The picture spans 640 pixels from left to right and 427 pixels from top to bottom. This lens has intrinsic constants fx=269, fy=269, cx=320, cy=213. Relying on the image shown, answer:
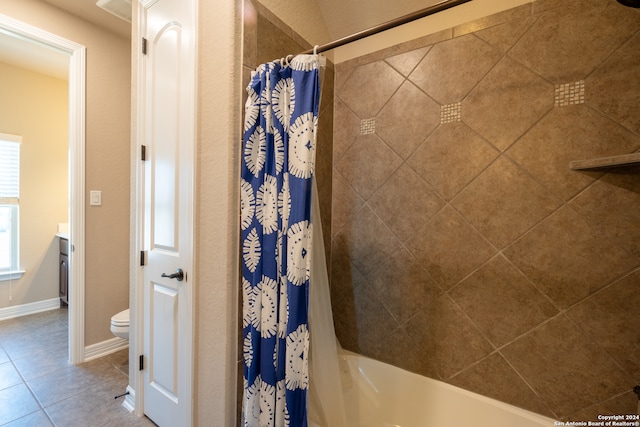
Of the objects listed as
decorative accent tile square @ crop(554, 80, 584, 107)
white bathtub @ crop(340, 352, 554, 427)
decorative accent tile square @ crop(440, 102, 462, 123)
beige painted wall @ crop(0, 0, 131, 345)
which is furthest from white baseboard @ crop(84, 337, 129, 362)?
decorative accent tile square @ crop(554, 80, 584, 107)

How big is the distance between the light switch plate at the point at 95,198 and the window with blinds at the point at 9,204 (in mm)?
1711

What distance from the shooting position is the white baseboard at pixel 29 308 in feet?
9.48

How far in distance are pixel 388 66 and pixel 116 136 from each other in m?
2.33

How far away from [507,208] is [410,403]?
121cm

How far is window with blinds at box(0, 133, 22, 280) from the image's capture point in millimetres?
2926

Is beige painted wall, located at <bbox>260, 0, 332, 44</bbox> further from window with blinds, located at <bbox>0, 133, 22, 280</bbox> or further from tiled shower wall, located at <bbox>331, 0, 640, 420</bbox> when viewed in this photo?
window with blinds, located at <bbox>0, 133, 22, 280</bbox>

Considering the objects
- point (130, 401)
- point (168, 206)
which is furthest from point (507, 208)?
point (130, 401)

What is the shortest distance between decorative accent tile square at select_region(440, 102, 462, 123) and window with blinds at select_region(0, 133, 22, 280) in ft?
14.0

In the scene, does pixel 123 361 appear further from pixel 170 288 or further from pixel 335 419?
pixel 335 419

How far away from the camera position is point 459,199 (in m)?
1.47

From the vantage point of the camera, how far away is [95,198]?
2.22 meters

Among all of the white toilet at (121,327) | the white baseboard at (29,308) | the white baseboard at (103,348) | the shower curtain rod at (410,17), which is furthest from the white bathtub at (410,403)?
the white baseboard at (29,308)

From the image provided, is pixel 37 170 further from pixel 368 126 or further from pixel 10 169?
pixel 368 126

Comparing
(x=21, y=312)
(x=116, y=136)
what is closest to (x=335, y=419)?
(x=116, y=136)
